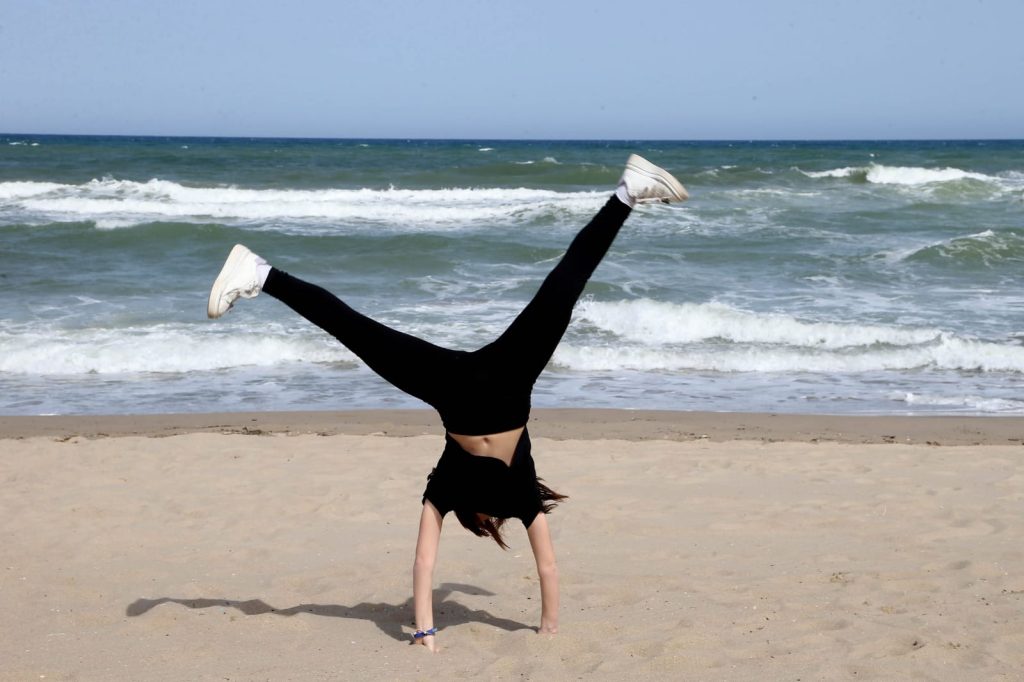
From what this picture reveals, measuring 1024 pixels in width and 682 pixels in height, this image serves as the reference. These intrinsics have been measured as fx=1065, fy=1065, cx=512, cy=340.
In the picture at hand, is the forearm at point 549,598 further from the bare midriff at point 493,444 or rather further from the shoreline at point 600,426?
the shoreline at point 600,426

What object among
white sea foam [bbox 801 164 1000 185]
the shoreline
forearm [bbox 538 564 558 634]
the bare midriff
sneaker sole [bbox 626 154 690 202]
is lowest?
the shoreline

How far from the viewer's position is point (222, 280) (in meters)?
3.98

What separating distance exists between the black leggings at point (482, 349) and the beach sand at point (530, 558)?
0.99 m

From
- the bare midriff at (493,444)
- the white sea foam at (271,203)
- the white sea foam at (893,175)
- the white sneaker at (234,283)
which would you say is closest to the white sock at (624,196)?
the bare midriff at (493,444)

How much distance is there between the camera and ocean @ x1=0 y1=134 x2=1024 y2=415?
10625mm

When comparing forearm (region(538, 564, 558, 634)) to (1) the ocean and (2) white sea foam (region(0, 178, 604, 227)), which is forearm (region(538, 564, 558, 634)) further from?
(2) white sea foam (region(0, 178, 604, 227))

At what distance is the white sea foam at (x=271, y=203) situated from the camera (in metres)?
26.5

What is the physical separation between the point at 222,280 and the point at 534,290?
12539mm

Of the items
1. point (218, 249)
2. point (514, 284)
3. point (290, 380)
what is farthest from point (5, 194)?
point (290, 380)

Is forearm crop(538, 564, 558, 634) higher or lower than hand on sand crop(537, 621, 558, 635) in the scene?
higher

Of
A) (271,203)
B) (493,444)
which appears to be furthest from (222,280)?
(271,203)

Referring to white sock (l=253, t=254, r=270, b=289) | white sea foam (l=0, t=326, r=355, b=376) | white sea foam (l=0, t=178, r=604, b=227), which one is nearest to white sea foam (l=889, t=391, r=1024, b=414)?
white sea foam (l=0, t=326, r=355, b=376)

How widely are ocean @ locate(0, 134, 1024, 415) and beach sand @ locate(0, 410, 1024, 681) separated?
1.95 metres

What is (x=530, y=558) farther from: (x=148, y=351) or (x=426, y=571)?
(x=148, y=351)
